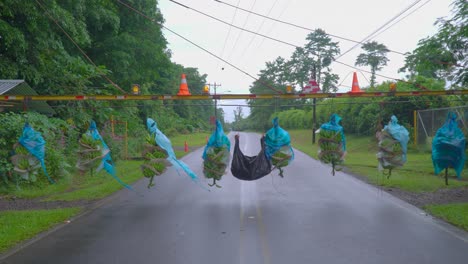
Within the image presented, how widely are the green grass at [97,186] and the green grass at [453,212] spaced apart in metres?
8.42

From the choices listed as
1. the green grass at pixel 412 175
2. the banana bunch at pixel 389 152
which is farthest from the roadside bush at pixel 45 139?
the green grass at pixel 412 175

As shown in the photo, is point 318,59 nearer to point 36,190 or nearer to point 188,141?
point 188,141

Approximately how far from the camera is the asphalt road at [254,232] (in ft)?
20.0

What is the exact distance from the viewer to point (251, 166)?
29.5ft

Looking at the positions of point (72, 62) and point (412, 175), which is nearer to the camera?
point (412, 175)

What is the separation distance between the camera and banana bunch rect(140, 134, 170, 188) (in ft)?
28.0

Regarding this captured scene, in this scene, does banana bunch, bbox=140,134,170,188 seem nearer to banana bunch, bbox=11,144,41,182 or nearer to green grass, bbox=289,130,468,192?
banana bunch, bbox=11,144,41,182

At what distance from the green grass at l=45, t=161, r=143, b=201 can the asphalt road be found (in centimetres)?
94

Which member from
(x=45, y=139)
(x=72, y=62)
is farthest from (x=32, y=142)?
(x=72, y=62)

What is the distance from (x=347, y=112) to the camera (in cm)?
3183

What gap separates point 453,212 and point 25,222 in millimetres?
8856

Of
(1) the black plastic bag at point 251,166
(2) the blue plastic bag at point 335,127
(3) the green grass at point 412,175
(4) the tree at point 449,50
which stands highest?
(4) the tree at point 449,50

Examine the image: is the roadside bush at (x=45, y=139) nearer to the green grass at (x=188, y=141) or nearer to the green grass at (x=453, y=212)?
the green grass at (x=453, y=212)

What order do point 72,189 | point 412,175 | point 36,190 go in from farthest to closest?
1. point 412,175
2. point 72,189
3. point 36,190
